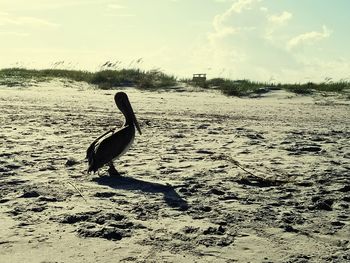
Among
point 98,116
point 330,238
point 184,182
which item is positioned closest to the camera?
point 330,238

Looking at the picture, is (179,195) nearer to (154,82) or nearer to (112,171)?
(112,171)

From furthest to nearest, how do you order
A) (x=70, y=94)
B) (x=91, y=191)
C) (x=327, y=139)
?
(x=70, y=94), (x=327, y=139), (x=91, y=191)

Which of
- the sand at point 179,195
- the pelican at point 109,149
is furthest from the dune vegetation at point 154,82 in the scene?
the pelican at point 109,149

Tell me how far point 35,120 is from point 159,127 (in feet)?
8.60

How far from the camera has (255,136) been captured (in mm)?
9523

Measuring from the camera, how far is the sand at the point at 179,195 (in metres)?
4.12

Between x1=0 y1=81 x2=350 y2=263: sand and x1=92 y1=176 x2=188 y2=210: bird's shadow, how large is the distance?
1cm

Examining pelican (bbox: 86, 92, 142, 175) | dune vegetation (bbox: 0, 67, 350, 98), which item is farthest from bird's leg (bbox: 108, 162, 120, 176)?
dune vegetation (bbox: 0, 67, 350, 98)

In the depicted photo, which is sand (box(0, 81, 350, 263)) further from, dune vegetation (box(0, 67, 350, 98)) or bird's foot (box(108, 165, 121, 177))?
dune vegetation (box(0, 67, 350, 98))

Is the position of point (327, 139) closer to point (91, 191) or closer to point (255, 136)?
point (255, 136)

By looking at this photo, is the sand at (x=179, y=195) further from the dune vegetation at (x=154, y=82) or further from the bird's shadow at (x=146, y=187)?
the dune vegetation at (x=154, y=82)

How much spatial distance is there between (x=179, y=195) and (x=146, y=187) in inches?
19.0

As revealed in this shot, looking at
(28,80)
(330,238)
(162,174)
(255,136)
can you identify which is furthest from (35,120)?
(28,80)

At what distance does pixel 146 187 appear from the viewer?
19.3ft
